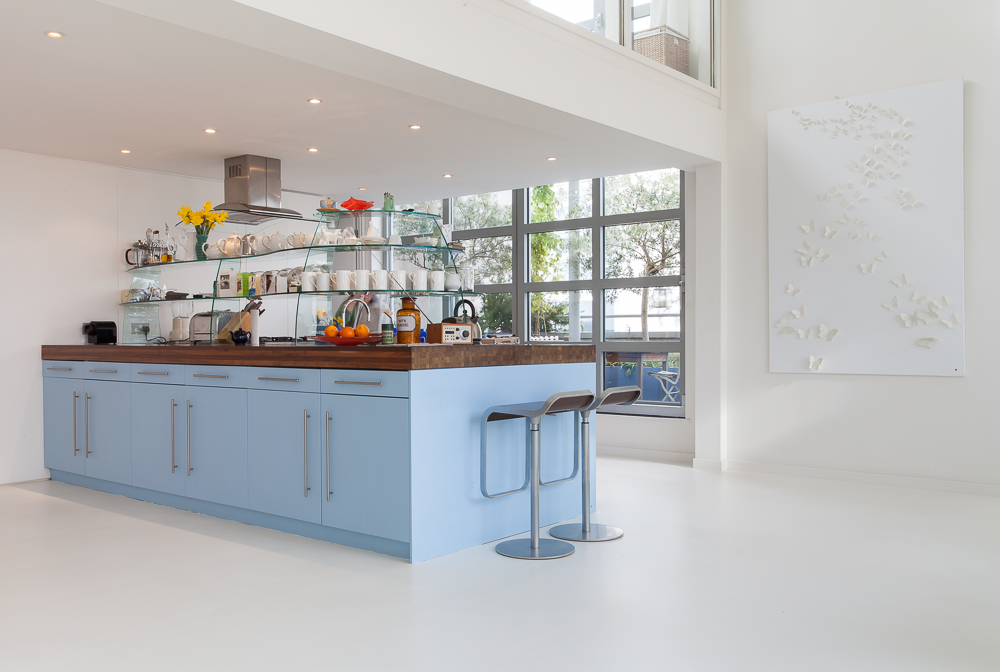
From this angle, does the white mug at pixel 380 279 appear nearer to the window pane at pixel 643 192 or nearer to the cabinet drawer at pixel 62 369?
the cabinet drawer at pixel 62 369

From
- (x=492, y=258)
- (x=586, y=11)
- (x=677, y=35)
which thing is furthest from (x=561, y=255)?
(x=586, y=11)

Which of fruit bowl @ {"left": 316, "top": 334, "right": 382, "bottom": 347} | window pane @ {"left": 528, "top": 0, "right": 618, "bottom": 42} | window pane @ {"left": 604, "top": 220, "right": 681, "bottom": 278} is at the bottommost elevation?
fruit bowl @ {"left": 316, "top": 334, "right": 382, "bottom": 347}

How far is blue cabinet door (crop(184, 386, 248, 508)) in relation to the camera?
4199 millimetres

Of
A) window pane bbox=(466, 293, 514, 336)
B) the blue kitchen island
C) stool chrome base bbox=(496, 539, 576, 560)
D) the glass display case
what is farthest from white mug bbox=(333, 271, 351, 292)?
window pane bbox=(466, 293, 514, 336)

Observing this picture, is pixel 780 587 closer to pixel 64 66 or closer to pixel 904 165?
pixel 904 165

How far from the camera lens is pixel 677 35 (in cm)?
570

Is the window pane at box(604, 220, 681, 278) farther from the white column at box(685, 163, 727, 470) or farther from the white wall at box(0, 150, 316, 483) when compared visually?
the white wall at box(0, 150, 316, 483)

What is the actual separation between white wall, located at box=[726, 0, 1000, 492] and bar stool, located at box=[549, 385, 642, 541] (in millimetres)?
2197

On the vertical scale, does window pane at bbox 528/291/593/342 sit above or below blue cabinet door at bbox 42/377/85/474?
above

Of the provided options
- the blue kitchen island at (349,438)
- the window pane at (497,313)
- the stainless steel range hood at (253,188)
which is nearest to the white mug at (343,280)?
the blue kitchen island at (349,438)

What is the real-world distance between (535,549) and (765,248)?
3.34 metres

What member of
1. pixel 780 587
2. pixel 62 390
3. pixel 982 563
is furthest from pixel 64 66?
pixel 982 563

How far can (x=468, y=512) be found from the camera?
3721 mm

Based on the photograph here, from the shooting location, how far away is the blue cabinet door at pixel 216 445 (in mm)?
4199
